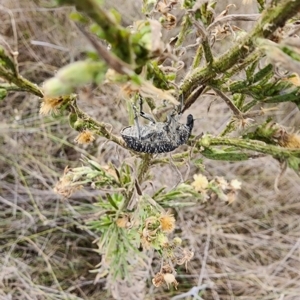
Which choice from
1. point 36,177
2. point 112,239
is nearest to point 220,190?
point 112,239

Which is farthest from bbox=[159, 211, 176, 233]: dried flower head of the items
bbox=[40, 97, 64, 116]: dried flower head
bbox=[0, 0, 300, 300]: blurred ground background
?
bbox=[0, 0, 300, 300]: blurred ground background

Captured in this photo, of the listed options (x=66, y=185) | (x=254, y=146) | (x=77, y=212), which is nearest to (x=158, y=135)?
(x=254, y=146)

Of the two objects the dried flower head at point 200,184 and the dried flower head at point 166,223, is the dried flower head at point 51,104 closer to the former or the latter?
the dried flower head at point 166,223

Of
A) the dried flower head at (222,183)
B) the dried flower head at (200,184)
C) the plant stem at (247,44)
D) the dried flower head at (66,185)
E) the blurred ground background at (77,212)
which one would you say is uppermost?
the plant stem at (247,44)

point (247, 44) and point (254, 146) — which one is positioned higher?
point (247, 44)

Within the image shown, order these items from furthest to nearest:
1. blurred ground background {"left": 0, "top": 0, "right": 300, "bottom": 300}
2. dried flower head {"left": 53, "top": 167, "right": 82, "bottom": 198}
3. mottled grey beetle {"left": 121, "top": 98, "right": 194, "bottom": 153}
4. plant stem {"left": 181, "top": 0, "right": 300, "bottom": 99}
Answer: blurred ground background {"left": 0, "top": 0, "right": 300, "bottom": 300}, dried flower head {"left": 53, "top": 167, "right": 82, "bottom": 198}, mottled grey beetle {"left": 121, "top": 98, "right": 194, "bottom": 153}, plant stem {"left": 181, "top": 0, "right": 300, "bottom": 99}

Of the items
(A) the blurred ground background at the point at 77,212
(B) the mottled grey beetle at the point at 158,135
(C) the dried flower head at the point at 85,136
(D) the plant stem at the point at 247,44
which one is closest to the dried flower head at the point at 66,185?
(C) the dried flower head at the point at 85,136

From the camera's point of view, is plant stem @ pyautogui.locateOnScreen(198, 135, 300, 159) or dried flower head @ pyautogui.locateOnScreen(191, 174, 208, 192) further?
dried flower head @ pyautogui.locateOnScreen(191, 174, 208, 192)

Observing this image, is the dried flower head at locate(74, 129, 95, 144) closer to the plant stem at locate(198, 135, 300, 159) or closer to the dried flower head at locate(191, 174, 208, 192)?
the plant stem at locate(198, 135, 300, 159)

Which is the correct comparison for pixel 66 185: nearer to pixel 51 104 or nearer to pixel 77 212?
pixel 51 104
